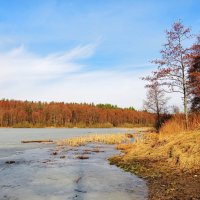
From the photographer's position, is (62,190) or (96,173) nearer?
(62,190)

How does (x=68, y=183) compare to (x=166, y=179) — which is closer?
(x=166, y=179)

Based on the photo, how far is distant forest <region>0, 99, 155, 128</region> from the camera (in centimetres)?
14600

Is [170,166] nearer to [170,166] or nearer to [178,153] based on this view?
[170,166]

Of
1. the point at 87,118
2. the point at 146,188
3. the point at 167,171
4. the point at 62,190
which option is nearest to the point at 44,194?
the point at 62,190

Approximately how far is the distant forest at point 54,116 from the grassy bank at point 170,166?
12287 cm

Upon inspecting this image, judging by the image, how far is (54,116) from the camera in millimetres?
156750

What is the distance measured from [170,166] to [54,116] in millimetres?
144493

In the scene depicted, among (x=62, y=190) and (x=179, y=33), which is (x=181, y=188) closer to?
(x=62, y=190)

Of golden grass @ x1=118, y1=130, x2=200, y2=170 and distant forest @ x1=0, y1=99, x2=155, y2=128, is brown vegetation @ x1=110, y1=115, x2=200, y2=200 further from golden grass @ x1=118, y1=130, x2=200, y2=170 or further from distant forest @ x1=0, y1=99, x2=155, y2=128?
distant forest @ x1=0, y1=99, x2=155, y2=128

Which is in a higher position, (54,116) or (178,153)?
(54,116)

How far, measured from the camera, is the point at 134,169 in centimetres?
1521

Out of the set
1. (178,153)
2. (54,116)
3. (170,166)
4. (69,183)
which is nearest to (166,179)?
(170,166)

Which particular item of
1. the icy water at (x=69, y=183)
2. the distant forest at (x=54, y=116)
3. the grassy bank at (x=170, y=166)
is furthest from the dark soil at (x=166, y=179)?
the distant forest at (x=54, y=116)

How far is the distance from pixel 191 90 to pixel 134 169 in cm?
1343
